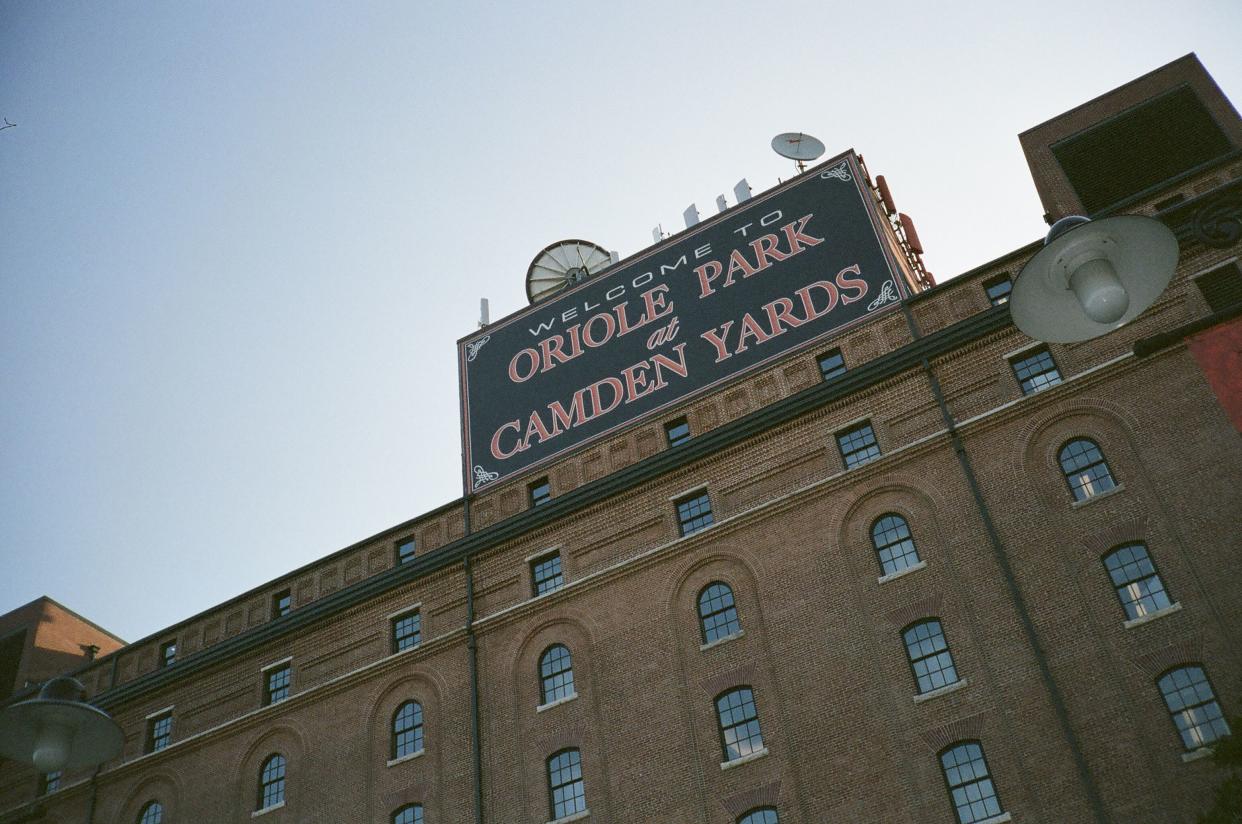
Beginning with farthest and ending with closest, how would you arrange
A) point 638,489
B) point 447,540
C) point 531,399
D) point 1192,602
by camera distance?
point 531,399 < point 447,540 < point 638,489 < point 1192,602

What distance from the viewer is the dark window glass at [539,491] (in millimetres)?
34406

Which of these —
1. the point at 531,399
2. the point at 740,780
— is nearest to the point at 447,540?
the point at 531,399

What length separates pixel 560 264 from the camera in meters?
42.6

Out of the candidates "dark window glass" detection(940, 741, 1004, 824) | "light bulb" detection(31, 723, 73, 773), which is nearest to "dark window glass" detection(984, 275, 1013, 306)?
"dark window glass" detection(940, 741, 1004, 824)

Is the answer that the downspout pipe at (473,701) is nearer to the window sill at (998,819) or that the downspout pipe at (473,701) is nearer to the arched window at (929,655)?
the arched window at (929,655)

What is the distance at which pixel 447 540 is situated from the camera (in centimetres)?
3506

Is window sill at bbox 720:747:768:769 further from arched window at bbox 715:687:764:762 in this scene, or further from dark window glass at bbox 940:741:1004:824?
dark window glass at bbox 940:741:1004:824

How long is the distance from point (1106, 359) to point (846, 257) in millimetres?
9367

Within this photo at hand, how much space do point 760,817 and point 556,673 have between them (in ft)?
24.9

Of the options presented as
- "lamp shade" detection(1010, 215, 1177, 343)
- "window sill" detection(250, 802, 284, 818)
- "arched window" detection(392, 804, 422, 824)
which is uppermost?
"window sill" detection(250, 802, 284, 818)

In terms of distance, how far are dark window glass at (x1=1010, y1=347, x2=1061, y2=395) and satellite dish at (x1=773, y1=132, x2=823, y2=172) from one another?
12946 millimetres

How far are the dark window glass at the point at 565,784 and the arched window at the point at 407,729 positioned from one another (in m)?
4.77

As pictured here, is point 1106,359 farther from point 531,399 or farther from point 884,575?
point 531,399

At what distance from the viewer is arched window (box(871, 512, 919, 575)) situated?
27328 millimetres
